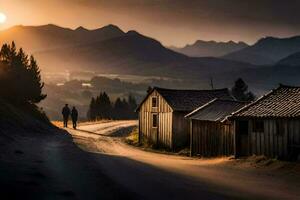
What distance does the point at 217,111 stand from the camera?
39000 mm

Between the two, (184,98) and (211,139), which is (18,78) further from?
(211,139)

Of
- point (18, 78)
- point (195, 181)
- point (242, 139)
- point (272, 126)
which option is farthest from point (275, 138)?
point (18, 78)

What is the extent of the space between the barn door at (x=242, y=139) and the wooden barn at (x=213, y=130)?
1666 mm

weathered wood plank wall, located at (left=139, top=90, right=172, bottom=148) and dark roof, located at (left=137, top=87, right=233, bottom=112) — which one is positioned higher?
dark roof, located at (left=137, top=87, right=233, bottom=112)

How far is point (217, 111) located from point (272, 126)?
9496mm

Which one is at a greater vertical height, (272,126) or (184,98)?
(184,98)

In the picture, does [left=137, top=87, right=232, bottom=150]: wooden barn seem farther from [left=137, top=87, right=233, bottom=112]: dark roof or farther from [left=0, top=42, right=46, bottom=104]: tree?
[left=0, top=42, right=46, bottom=104]: tree

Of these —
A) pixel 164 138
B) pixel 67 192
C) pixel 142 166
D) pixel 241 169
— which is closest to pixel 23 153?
pixel 142 166

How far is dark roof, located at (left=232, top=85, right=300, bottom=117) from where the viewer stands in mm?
29281

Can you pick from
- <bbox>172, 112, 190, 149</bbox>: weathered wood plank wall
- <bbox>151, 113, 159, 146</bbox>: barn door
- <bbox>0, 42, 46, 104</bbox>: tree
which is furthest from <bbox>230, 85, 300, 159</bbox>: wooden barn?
<bbox>0, 42, 46, 104</bbox>: tree

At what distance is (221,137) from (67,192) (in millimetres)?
20536

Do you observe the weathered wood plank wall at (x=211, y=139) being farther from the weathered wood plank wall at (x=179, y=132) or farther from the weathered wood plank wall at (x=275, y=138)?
the weathered wood plank wall at (x=179, y=132)

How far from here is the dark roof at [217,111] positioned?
123ft

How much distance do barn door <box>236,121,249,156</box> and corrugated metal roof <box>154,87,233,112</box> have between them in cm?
1193
